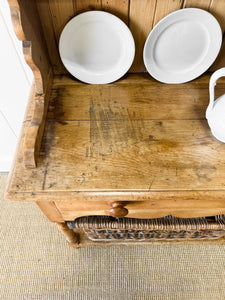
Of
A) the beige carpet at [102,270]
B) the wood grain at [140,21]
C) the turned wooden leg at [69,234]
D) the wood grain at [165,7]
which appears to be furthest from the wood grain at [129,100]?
the beige carpet at [102,270]

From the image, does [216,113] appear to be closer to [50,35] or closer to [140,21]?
[140,21]

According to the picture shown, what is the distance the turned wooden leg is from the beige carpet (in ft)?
0.31

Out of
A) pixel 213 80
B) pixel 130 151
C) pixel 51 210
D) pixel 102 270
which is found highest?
pixel 213 80

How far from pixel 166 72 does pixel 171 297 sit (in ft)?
3.36

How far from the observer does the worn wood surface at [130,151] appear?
21.9 inches

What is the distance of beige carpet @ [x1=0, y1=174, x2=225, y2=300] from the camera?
1013 millimetres

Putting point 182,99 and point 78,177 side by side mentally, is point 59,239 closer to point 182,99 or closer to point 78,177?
point 78,177

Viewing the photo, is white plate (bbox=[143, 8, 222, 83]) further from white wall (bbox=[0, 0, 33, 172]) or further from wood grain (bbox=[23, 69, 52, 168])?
white wall (bbox=[0, 0, 33, 172])

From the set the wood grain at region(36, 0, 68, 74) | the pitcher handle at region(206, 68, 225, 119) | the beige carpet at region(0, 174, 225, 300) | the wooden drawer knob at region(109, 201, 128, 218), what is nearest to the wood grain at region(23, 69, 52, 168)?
the wood grain at region(36, 0, 68, 74)

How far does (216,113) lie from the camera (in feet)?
2.01

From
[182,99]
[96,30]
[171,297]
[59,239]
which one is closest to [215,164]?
[182,99]

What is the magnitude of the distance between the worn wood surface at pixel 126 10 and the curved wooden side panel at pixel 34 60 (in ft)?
0.12

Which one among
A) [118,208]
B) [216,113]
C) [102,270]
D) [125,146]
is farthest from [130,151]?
[102,270]

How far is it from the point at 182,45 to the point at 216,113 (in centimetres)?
27
